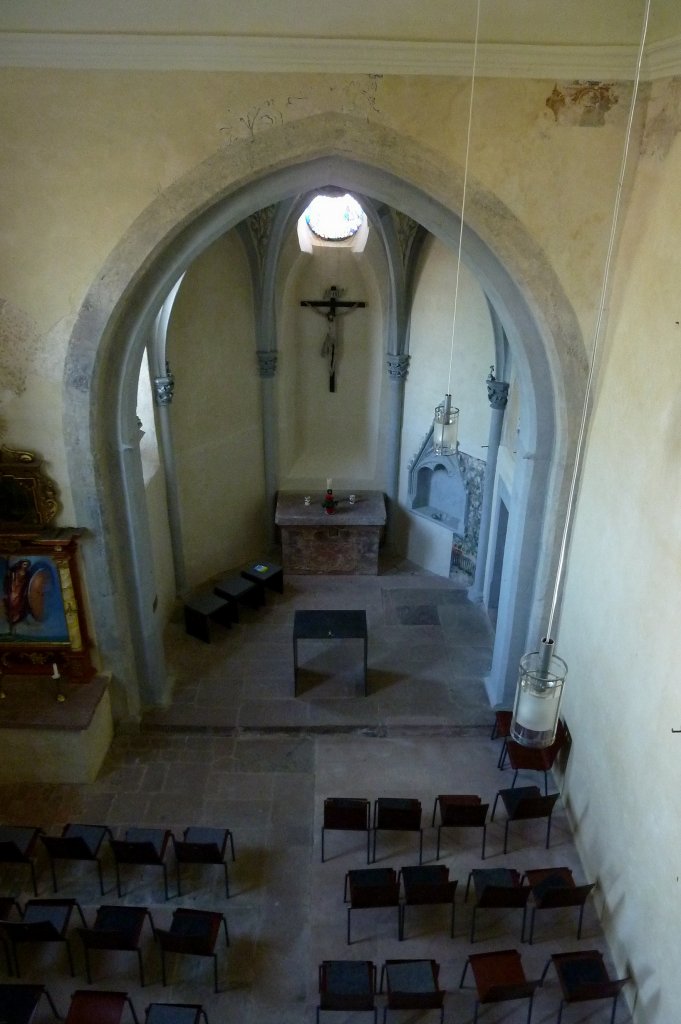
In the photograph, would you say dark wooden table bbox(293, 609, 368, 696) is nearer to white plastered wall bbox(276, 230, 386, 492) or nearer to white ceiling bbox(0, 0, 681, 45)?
white plastered wall bbox(276, 230, 386, 492)

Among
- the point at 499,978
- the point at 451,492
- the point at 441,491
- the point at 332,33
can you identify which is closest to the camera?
the point at 499,978

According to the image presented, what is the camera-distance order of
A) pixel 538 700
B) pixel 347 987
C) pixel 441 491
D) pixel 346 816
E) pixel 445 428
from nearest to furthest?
pixel 538 700, pixel 347 987, pixel 346 816, pixel 445 428, pixel 441 491

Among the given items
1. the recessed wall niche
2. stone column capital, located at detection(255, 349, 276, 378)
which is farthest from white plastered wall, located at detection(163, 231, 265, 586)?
the recessed wall niche

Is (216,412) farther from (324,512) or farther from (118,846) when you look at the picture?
(118,846)

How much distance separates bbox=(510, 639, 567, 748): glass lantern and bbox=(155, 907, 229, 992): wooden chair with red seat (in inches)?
119

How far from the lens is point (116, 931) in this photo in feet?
19.0

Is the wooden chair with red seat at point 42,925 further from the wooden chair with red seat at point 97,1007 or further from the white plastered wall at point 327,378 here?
the white plastered wall at point 327,378

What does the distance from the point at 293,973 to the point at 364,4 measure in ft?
26.1

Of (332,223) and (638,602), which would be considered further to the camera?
(332,223)

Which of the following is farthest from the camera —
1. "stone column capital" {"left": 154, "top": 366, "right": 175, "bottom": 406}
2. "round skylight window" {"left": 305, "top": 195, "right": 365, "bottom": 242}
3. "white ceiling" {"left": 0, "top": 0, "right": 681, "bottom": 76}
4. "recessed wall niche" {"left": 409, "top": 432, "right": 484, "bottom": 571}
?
"round skylight window" {"left": 305, "top": 195, "right": 365, "bottom": 242}

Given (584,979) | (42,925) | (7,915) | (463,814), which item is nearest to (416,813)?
(463,814)

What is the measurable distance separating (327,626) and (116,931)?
4.34 meters

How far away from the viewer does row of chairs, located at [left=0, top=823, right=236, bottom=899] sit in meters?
6.55

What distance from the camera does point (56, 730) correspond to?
7.78m
